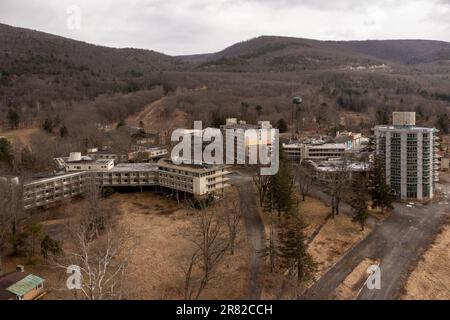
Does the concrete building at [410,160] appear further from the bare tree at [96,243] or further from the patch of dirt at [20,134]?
the patch of dirt at [20,134]

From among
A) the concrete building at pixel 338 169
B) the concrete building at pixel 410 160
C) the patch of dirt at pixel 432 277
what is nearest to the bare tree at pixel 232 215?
the concrete building at pixel 338 169

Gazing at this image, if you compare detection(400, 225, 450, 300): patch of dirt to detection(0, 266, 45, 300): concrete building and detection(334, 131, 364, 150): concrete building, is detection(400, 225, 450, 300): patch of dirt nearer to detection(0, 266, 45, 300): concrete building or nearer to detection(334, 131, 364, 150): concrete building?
detection(0, 266, 45, 300): concrete building

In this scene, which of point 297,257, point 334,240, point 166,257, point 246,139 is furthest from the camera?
point 246,139

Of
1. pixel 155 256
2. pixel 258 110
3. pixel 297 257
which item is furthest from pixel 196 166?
pixel 258 110

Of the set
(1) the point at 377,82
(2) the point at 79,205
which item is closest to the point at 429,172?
(2) the point at 79,205

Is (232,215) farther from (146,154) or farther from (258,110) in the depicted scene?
(258,110)

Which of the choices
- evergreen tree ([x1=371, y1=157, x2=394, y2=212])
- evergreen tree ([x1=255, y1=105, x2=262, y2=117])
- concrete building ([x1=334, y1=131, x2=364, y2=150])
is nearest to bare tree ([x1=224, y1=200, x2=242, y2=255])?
evergreen tree ([x1=371, y1=157, x2=394, y2=212])
